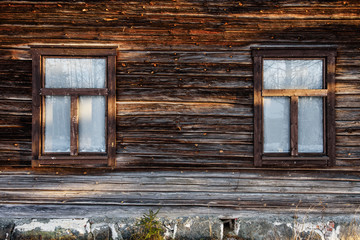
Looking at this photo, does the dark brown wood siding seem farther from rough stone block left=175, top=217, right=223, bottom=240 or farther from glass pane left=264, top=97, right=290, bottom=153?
rough stone block left=175, top=217, right=223, bottom=240

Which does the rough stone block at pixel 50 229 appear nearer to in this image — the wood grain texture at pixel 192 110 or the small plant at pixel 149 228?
the wood grain texture at pixel 192 110

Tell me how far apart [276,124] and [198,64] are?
1.48 m

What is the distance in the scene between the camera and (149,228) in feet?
13.5

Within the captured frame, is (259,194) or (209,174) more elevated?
(209,174)

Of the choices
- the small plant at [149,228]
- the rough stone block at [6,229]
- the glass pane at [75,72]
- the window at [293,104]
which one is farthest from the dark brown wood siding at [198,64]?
the rough stone block at [6,229]

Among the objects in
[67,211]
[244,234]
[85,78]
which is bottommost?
[244,234]

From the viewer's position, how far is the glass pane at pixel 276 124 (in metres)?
4.52

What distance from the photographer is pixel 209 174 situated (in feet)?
14.7

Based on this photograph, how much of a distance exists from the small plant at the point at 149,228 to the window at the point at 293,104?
167 cm

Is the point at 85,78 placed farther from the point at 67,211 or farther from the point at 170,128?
the point at 67,211

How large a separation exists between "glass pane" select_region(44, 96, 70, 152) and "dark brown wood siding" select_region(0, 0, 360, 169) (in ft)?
1.84

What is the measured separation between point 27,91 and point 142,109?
169cm

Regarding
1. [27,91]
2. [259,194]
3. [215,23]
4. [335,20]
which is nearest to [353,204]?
[259,194]

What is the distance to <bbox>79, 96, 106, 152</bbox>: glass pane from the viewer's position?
446 cm
